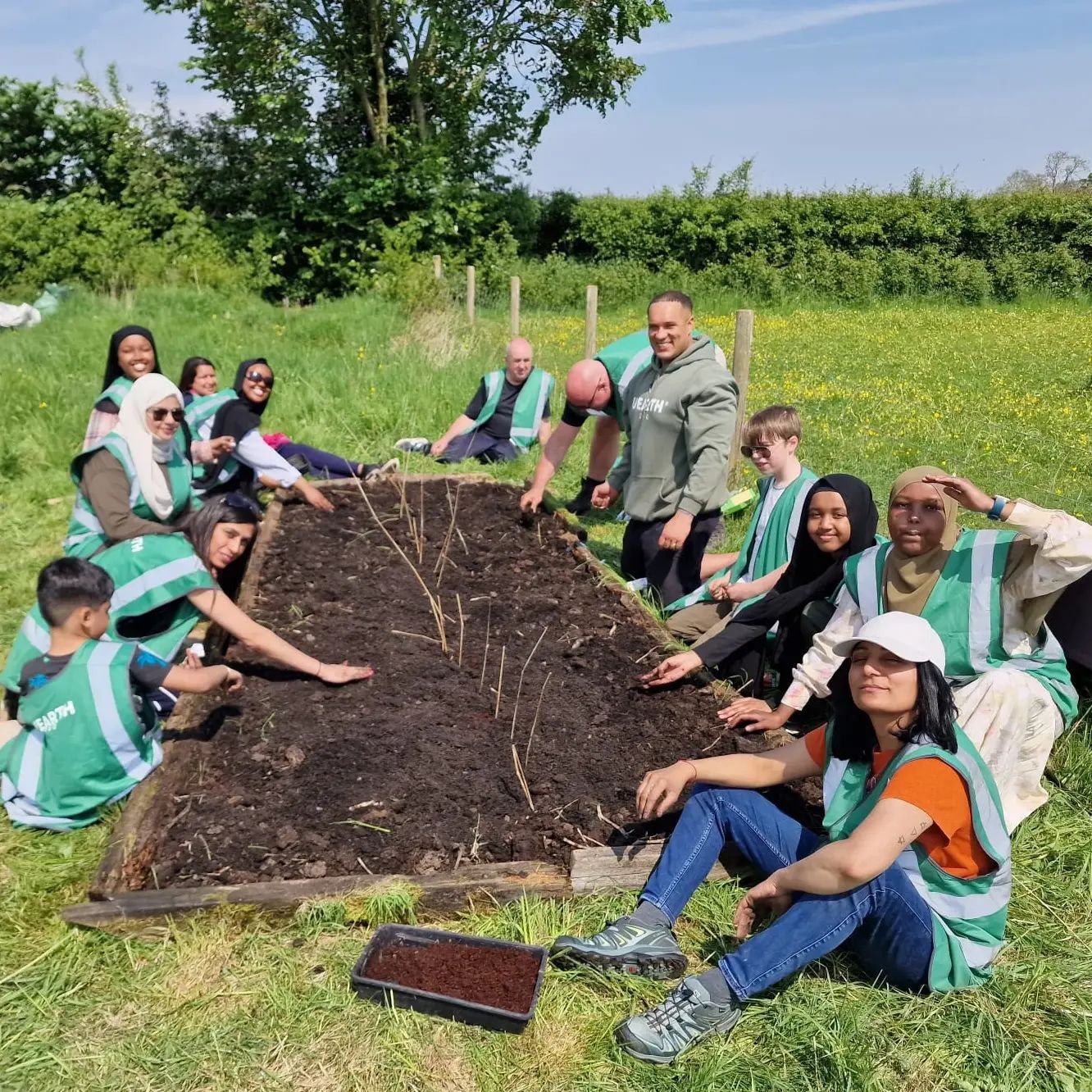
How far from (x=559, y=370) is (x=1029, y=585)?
829 cm

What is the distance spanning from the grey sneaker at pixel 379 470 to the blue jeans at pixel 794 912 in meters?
4.66

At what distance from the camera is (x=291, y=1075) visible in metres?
2.06

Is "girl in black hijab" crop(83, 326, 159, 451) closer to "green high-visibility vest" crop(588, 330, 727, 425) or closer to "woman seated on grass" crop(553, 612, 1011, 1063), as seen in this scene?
"green high-visibility vest" crop(588, 330, 727, 425)

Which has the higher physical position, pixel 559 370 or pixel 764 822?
pixel 559 370

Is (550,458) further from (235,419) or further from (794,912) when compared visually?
(794,912)

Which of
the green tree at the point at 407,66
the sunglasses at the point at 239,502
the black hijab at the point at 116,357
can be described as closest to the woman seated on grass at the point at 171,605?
the sunglasses at the point at 239,502

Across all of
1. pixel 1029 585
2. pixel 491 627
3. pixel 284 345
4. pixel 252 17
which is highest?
pixel 252 17

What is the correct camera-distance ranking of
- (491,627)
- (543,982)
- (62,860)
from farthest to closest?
(491,627), (62,860), (543,982)

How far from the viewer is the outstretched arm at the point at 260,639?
3.47 meters

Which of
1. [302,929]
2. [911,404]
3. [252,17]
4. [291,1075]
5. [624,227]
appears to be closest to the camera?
[291,1075]

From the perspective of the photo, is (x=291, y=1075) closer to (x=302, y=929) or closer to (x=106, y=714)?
(x=302, y=929)

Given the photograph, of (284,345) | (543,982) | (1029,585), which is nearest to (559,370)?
(284,345)

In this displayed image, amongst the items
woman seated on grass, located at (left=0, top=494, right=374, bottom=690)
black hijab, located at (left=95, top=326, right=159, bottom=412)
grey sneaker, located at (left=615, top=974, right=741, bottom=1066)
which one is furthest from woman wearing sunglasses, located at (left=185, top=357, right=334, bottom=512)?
grey sneaker, located at (left=615, top=974, right=741, bottom=1066)

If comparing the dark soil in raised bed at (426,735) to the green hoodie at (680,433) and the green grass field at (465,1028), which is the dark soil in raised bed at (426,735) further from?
the green hoodie at (680,433)
